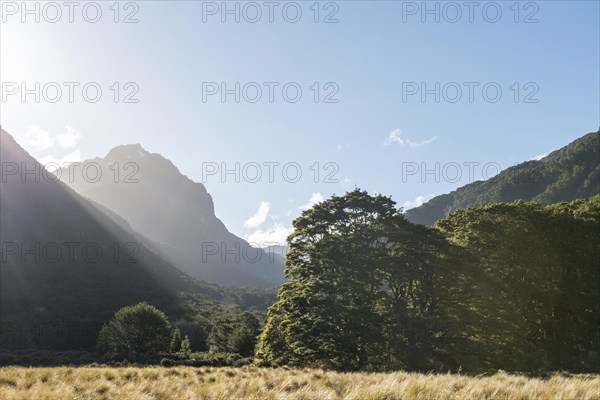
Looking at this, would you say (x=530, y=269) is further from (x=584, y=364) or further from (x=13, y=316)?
(x=13, y=316)

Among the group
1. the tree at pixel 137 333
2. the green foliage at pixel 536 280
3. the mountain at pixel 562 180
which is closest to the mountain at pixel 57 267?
the tree at pixel 137 333

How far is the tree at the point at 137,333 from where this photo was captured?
63.4 m

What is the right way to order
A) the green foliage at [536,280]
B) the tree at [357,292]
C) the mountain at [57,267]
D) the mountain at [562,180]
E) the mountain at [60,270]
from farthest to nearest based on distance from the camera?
1. the mountain at [562,180]
2. the mountain at [57,267]
3. the mountain at [60,270]
4. the green foliage at [536,280]
5. the tree at [357,292]

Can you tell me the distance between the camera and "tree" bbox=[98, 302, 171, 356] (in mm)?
63438

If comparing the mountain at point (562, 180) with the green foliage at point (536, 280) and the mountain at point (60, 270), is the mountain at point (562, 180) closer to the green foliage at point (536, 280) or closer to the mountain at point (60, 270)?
the green foliage at point (536, 280)

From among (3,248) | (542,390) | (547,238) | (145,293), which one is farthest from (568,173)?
(3,248)

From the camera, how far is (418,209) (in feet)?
576

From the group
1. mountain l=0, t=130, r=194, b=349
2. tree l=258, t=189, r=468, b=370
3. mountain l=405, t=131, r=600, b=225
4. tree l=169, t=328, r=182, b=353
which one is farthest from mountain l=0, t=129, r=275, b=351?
mountain l=405, t=131, r=600, b=225

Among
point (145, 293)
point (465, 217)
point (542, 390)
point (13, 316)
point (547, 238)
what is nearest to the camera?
point (542, 390)

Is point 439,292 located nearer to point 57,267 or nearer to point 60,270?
point 60,270

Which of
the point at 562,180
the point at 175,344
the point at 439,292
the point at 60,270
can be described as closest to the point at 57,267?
the point at 60,270

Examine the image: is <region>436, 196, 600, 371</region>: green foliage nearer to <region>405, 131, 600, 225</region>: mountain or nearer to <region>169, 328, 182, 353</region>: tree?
<region>169, 328, 182, 353</region>: tree

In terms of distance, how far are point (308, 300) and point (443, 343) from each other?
968 cm

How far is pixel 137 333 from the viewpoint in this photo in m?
64.1
